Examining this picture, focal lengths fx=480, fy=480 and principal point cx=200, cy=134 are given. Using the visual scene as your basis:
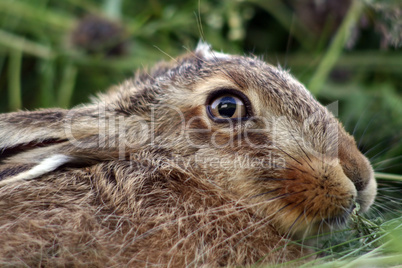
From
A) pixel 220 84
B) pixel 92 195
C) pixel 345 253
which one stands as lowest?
pixel 345 253

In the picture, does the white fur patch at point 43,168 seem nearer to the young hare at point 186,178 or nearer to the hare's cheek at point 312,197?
the young hare at point 186,178

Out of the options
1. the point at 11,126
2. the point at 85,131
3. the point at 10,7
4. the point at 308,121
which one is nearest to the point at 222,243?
the point at 308,121

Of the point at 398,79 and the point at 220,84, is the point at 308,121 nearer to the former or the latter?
the point at 220,84

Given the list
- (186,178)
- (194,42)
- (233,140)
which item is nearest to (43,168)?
(186,178)

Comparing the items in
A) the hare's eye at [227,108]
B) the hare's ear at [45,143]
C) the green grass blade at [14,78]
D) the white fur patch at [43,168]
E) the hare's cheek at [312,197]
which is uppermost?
the green grass blade at [14,78]

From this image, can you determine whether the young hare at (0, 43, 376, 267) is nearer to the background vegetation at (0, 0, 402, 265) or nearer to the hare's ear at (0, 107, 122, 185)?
the hare's ear at (0, 107, 122, 185)

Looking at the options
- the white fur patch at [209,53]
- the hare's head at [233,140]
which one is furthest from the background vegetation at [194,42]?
the hare's head at [233,140]
